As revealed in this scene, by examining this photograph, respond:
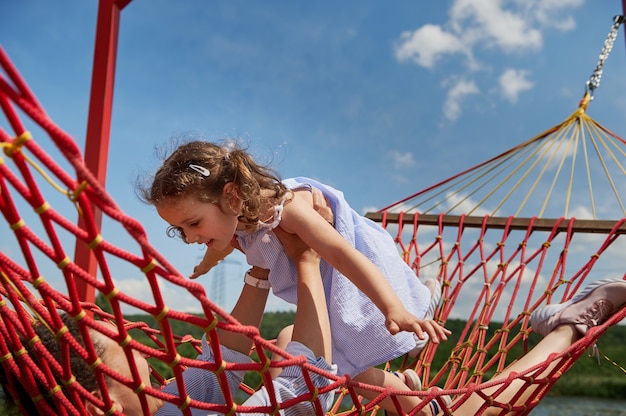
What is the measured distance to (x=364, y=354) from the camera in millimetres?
1392

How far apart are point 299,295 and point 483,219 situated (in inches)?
42.3

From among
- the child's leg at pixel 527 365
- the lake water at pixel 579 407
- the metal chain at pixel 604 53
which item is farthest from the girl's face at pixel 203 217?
the lake water at pixel 579 407

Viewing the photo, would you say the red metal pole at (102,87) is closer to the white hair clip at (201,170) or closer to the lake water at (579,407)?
the white hair clip at (201,170)

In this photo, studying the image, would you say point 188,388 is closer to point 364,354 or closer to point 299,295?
point 299,295

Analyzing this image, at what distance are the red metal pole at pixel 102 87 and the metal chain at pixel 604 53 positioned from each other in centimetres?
165

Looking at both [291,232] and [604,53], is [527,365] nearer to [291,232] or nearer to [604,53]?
[291,232]

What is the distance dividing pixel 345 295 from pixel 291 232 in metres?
0.18

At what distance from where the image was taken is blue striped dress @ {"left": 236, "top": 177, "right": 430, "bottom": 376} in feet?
4.58

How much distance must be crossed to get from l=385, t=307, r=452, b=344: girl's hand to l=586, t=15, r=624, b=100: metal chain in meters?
1.39

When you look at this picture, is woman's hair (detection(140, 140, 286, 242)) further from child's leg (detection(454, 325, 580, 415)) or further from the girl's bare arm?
child's leg (detection(454, 325, 580, 415))

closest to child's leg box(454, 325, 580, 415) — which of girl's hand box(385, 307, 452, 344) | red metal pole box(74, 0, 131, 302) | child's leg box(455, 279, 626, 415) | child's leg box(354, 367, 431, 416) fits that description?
child's leg box(455, 279, 626, 415)

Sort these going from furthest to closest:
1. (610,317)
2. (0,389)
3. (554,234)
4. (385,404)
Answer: (554,234) < (610,317) < (385,404) < (0,389)

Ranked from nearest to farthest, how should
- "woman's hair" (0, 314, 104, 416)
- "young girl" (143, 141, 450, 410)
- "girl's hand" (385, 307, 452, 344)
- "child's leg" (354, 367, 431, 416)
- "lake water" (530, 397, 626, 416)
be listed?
"woman's hair" (0, 314, 104, 416)
"girl's hand" (385, 307, 452, 344)
"young girl" (143, 141, 450, 410)
"child's leg" (354, 367, 431, 416)
"lake water" (530, 397, 626, 416)

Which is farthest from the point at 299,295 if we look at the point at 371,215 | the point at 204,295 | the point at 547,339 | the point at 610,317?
the point at 371,215
